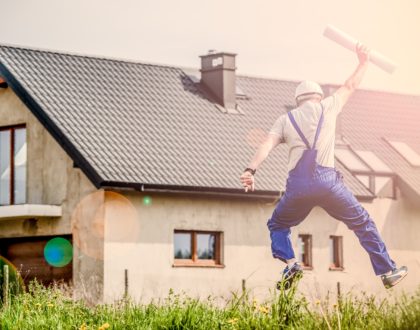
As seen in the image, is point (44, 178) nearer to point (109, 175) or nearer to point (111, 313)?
point (109, 175)

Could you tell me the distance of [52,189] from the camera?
95.0 feet

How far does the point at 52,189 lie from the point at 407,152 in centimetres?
1148

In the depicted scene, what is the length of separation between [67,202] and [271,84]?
9.29 meters

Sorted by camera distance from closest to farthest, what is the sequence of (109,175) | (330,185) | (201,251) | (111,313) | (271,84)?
(330,185) → (111,313) → (109,175) → (201,251) → (271,84)

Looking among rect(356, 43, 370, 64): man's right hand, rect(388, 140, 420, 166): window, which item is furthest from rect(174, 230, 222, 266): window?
rect(356, 43, 370, 64): man's right hand

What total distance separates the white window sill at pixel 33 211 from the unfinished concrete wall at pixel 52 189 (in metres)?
0.20

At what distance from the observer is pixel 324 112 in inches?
512

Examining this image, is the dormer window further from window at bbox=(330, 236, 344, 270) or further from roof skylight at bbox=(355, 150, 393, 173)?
window at bbox=(330, 236, 344, 270)

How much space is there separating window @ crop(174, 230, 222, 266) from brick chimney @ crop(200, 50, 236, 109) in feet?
15.9

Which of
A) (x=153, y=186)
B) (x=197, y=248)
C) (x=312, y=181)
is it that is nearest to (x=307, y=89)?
(x=312, y=181)

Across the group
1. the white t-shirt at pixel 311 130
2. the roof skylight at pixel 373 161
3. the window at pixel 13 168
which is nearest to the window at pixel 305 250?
the roof skylight at pixel 373 161

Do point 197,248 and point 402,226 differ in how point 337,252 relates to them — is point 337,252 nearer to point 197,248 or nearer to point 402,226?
point 402,226

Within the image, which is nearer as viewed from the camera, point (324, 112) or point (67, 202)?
point (324, 112)

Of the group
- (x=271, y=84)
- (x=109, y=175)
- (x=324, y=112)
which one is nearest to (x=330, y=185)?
(x=324, y=112)
